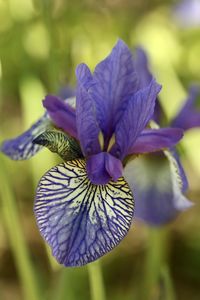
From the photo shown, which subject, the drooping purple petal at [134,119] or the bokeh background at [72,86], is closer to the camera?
the drooping purple petal at [134,119]

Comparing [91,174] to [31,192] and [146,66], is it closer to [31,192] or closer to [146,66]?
[146,66]

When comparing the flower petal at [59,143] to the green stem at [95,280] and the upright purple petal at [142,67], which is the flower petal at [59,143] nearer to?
the green stem at [95,280]

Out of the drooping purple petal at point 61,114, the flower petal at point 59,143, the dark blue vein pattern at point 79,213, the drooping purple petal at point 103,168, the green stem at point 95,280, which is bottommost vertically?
the green stem at point 95,280

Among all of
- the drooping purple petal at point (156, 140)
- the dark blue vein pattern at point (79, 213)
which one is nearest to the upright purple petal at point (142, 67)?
the drooping purple petal at point (156, 140)

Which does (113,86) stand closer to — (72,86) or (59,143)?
(59,143)

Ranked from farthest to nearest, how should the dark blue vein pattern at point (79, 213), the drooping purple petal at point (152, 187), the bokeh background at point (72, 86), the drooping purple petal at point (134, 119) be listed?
the bokeh background at point (72, 86) → the drooping purple petal at point (152, 187) → the drooping purple petal at point (134, 119) → the dark blue vein pattern at point (79, 213)

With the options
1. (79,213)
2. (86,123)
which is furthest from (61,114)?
(79,213)
